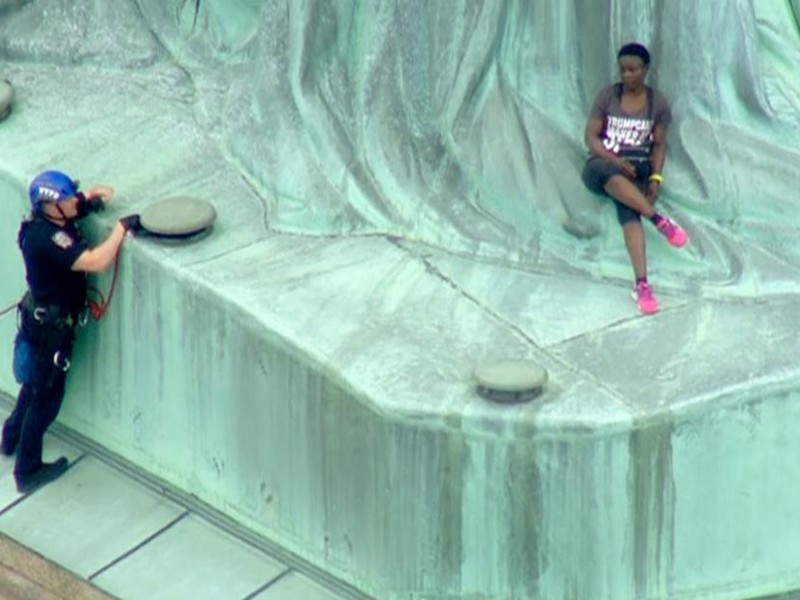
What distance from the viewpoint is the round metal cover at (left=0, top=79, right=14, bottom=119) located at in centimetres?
1836

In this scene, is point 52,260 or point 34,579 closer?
point 52,260

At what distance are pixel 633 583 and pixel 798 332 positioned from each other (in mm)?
1286

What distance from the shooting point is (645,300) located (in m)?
16.6

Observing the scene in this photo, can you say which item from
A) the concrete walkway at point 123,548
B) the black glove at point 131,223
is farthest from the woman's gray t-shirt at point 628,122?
the concrete walkway at point 123,548

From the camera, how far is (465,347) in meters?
16.5

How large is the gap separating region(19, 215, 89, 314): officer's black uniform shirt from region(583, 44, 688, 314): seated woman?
2.32 m

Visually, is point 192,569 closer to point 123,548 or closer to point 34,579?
point 123,548

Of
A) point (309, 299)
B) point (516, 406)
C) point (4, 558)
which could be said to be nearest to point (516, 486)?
point (516, 406)

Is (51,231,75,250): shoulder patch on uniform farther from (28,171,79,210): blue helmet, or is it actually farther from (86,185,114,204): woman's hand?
(86,185,114,204): woman's hand

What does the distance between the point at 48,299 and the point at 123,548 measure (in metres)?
1.16

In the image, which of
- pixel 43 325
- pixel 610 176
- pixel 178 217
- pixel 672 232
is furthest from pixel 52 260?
pixel 672 232

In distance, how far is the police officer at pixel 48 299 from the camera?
56.2 feet

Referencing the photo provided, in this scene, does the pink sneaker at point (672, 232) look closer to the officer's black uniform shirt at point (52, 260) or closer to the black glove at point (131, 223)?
the black glove at point (131, 223)

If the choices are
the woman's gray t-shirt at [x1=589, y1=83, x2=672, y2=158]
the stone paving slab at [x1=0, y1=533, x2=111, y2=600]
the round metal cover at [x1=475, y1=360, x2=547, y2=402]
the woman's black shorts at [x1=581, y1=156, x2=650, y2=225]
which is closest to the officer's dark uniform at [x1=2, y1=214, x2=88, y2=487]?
the stone paving slab at [x1=0, y1=533, x2=111, y2=600]
